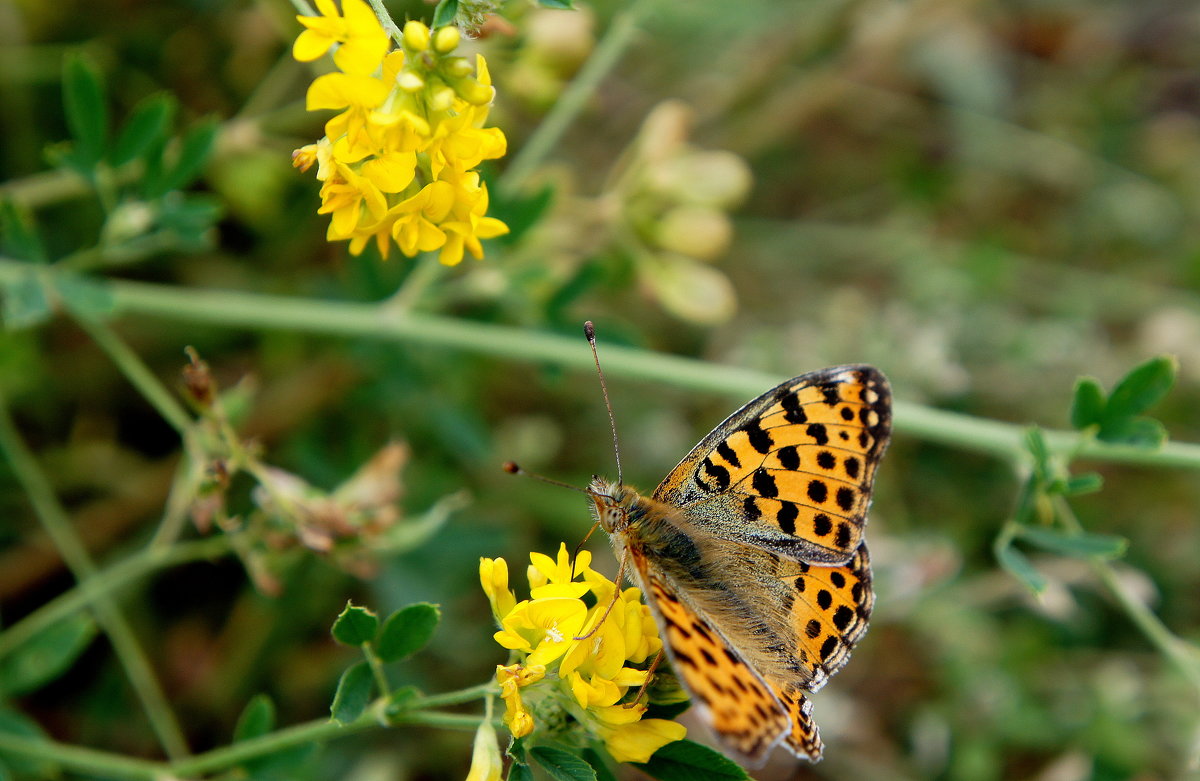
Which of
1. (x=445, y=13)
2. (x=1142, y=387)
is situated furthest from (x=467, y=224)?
(x=1142, y=387)

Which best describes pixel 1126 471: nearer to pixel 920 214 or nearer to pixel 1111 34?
pixel 920 214

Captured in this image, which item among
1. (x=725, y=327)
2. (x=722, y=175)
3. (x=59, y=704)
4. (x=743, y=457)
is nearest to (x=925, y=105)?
(x=725, y=327)

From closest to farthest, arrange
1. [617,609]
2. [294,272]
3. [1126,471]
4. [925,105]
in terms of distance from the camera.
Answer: [617,609] < [294,272] < [1126,471] < [925,105]

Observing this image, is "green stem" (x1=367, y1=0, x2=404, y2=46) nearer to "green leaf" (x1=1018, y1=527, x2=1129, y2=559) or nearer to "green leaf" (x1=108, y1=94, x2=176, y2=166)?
"green leaf" (x1=108, y1=94, x2=176, y2=166)

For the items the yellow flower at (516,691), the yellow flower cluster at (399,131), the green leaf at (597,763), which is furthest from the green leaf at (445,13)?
the green leaf at (597,763)

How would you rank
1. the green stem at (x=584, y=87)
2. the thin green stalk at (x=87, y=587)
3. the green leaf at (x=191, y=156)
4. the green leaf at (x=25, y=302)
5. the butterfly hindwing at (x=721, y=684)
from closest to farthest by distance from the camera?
the butterfly hindwing at (x=721, y=684)
the green leaf at (x=25, y=302)
the green leaf at (x=191, y=156)
the thin green stalk at (x=87, y=587)
the green stem at (x=584, y=87)

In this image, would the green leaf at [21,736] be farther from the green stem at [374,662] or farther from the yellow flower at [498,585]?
the yellow flower at [498,585]
